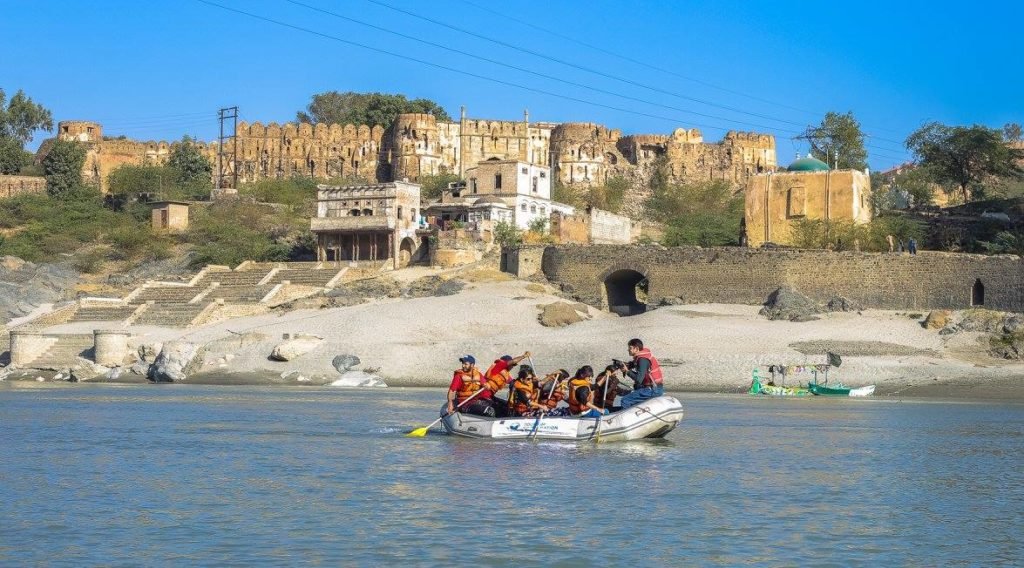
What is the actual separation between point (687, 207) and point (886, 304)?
34.2 meters

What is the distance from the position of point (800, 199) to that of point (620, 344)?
14.5m

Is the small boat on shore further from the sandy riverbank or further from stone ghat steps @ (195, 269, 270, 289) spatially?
stone ghat steps @ (195, 269, 270, 289)

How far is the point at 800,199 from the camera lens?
2096 inches

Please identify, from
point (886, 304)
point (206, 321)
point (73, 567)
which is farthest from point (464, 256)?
point (73, 567)

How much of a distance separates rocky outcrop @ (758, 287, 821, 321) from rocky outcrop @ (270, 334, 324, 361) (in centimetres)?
1489

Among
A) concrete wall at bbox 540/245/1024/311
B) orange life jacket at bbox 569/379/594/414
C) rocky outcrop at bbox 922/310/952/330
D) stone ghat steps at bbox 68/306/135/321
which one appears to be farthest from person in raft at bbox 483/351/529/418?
stone ghat steps at bbox 68/306/135/321

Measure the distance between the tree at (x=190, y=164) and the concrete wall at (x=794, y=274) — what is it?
110 ft

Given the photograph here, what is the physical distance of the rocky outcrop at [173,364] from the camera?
138 ft

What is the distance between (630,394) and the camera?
24.3 m

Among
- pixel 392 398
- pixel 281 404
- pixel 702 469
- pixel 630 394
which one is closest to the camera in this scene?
pixel 702 469

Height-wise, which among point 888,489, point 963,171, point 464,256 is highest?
point 963,171

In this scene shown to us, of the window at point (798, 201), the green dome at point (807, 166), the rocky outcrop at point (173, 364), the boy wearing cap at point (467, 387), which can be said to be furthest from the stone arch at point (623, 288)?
the boy wearing cap at point (467, 387)

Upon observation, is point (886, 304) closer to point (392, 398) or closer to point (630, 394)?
point (392, 398)

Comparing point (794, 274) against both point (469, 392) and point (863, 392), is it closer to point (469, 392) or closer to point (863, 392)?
point (863, 392)
